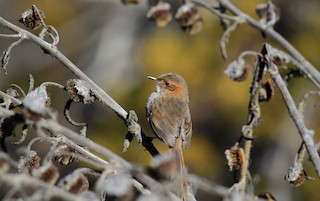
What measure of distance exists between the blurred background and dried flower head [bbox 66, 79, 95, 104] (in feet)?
18.4

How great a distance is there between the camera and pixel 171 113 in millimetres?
3830

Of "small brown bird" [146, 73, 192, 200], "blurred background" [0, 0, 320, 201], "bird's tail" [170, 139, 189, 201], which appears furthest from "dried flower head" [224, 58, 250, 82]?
"blurred background" [0, 0, 320, 201]

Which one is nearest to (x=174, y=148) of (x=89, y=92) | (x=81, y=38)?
(x=89, y=92)

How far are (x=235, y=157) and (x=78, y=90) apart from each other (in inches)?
22.0

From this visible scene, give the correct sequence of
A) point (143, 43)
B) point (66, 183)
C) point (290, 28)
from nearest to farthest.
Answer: point (66, 183)
point (290, 28)
point (143, 43)

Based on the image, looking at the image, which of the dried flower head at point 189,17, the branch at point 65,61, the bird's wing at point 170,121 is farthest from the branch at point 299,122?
the bird's wing at point 170,121

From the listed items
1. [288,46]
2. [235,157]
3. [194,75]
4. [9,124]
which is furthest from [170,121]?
[194,75]

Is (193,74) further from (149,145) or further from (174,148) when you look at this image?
(149,145)

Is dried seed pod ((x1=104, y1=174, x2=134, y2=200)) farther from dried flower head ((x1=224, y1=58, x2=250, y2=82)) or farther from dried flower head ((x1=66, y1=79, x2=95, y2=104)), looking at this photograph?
dried flower head ((x1=224, y1=58, x2=250, y2=82))

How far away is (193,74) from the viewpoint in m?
9.21

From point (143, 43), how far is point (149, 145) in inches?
282

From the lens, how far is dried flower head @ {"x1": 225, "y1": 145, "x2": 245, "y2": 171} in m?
1.98

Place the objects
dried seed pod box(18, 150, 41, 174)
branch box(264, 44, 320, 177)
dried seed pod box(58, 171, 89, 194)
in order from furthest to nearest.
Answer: branch box(264, 44, 320, 177) → dried seed pod box(18, 150, 41, 174) → dried seed pod box(58, 171, 89, 194)

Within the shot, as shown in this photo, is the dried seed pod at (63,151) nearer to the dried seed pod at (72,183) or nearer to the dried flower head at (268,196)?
the dried seed pod at (72,183)
